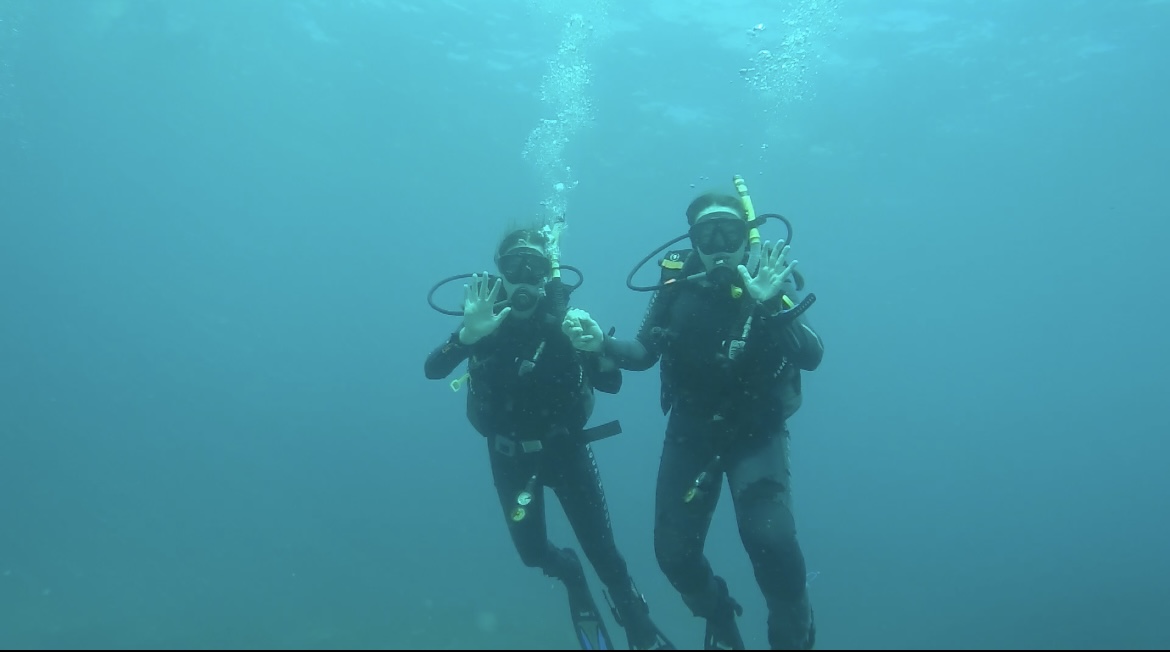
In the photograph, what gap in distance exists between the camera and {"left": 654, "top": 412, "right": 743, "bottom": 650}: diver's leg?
5.49 m

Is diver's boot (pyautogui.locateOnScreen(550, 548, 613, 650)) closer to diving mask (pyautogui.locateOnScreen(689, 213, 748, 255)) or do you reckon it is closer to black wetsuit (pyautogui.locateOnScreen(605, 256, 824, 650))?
black wetsuit (pyautogui.locateOnScreen(605, 256, 824, 650))

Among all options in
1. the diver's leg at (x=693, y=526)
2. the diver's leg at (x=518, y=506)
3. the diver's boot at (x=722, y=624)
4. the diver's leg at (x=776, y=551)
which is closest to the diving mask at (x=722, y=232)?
the diver's leg at (x=693, y=526)

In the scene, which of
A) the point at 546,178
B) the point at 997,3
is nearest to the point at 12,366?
the point at 546,178

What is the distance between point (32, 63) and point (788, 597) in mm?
39785

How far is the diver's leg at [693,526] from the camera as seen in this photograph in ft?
18.0

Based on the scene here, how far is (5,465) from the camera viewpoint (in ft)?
112

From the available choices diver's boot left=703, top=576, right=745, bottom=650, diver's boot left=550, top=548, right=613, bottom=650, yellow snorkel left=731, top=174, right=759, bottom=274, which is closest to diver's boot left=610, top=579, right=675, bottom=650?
diver's boot left=550, top=548, right=613, bottom=650

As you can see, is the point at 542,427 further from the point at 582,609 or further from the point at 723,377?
the point at 582,609

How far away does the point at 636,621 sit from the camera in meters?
6.19

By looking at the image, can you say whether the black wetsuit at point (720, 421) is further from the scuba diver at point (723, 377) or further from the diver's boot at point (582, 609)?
the diver's boot at point (582, 609)

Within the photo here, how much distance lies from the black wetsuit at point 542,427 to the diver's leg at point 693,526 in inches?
22.2

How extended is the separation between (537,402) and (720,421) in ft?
5.10

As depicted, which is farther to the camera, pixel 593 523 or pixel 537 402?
pixel 593 523

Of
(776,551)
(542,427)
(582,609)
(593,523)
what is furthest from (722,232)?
(582,609)
